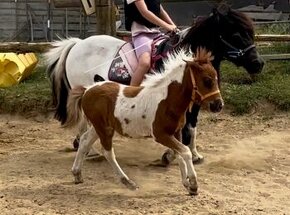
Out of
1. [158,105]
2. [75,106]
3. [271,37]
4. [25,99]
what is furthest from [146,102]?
[271,37]

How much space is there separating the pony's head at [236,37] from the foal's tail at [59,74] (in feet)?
6.08

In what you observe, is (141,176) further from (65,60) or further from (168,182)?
(65,60)

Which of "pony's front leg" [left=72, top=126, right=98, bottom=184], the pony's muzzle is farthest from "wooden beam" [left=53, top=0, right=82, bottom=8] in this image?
the pony's muzzle

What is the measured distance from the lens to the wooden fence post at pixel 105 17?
801cm

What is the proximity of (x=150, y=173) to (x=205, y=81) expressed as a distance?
4.74ft

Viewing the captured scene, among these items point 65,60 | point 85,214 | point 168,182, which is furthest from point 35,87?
point 85,214

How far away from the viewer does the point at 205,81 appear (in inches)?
184

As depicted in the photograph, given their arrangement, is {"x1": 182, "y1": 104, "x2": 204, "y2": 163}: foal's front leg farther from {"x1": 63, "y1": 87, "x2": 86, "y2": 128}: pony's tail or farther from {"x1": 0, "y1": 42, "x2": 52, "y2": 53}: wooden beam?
{"x1": 0, "y1": 42, "x2": 52, "y2": 53}: wooden beam

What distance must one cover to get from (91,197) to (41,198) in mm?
418

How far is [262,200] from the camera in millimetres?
4848

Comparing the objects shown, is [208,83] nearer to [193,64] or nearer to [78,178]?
[193,64]

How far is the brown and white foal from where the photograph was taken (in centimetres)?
471

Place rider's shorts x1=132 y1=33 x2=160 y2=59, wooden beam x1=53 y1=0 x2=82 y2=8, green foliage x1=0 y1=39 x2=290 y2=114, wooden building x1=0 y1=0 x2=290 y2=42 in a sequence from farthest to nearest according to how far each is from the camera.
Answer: wooden building x1=0 y1=0 x2=290 y2=42, wooden beam x1=53 y1=0 x2=82 y2=8, green foliage x1=0 y1=39 x2=290 y2=114, rider's shorts x1=132 y1=33 x2=160 y2=59

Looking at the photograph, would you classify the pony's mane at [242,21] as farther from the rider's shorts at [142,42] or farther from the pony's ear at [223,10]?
the rider's shorts at [142,42]
